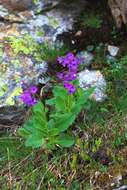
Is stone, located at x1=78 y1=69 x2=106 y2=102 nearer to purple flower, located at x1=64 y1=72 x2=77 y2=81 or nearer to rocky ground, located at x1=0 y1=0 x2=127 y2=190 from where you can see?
rocky ground, located at x1=0 y1=0 x2=127 y2=190

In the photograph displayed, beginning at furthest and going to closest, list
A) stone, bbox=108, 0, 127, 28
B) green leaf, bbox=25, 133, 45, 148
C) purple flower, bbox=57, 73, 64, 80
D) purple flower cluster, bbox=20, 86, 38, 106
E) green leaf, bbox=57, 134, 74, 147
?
1. stone, bbox=108, 0, 127, 28
2. purple flower, bbox=57, 73, 64, 80
3. purple flower cluster, bbox=20, 86, 38, 106
4. green leaf, bbox=57, 134, 74, 147
5. green leaf, bbox=25, 133, 45, 148

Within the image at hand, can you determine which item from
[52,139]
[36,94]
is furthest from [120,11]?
[52,139]

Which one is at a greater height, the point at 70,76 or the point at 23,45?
the point at 23,45

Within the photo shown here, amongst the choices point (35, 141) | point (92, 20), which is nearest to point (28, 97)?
point (35, 141)

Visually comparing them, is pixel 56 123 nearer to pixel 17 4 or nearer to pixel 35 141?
pixel 35 141

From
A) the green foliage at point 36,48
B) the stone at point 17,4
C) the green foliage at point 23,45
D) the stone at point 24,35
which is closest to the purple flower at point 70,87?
the stone at point 24,35

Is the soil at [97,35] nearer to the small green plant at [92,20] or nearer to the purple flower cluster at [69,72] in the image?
the small green plant at [92,20]

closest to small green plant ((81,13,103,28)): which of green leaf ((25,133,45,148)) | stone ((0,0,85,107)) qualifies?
stone ((0,0,85,107))
